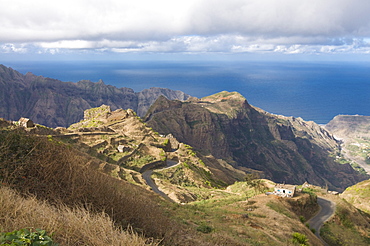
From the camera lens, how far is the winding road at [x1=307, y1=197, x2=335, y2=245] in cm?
3244

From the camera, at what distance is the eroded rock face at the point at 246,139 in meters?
110

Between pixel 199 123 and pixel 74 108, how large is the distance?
106021 mm

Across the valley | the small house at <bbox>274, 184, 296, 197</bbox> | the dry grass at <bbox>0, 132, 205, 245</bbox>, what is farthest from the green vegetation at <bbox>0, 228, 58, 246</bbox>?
the small house at <bbox>274, 184, 296, 197</bbox>

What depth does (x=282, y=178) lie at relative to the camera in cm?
12150

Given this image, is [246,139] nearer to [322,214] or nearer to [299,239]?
[322,214]

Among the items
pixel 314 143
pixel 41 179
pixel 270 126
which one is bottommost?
pixel 314 143

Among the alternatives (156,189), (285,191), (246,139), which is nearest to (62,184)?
(156,189)

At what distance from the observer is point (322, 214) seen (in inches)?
1406

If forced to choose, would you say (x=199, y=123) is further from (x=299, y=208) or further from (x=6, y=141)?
(x=6, y=141)

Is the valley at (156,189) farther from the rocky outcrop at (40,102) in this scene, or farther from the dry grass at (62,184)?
the rocky outcrop at (40,102)

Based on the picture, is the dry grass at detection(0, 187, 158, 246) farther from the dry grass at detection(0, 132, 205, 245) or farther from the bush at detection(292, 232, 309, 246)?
the bush at detection(292, 232, 309, 246)

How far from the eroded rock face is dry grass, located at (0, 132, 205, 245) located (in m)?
82.5

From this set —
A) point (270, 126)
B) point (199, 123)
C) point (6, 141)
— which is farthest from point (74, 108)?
point (6, 141)

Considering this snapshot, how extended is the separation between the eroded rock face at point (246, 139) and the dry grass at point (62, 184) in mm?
82512
